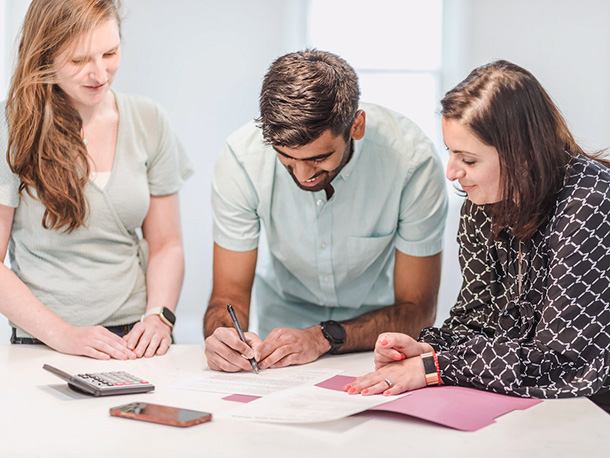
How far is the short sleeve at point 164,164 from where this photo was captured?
84.4 inches

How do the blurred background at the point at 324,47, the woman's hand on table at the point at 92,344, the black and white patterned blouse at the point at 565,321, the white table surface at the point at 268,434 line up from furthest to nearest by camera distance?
the blurred background at the point at 324,47, the woman's hand on table at the point at 92,344, the black and white patterned blouse at the point at 565,321, the white table surface at the point at 268,434

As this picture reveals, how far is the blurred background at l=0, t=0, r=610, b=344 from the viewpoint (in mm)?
3783

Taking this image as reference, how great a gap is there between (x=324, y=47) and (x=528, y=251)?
8.83 ft

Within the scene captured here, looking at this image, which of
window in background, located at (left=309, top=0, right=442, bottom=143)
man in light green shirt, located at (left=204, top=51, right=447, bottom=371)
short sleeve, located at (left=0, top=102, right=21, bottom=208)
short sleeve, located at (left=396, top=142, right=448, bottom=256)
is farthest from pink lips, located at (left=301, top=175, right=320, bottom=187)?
window in background, located at (left=309, top=0, right=442, bottom=143)

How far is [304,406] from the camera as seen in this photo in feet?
4.24

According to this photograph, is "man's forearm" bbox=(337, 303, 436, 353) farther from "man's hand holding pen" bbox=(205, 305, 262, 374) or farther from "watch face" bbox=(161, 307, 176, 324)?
"watch face" bbox=(161, 307, 176, 324)

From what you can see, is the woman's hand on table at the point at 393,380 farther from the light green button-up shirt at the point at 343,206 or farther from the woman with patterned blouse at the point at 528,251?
the light green button-up shirt at the point at 343,206

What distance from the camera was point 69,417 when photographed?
127 cm

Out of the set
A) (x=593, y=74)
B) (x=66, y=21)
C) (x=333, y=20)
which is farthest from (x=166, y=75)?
(x=593, y=74)

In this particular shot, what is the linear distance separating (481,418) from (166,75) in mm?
2970

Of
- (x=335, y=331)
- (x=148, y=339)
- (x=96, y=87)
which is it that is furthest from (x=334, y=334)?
(x=96, y=87)

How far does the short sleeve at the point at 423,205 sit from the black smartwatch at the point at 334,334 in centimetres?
34

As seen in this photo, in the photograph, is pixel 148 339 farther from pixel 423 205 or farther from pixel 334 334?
pixel 423 205

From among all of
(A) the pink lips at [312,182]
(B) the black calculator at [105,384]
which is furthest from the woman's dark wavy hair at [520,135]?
(B) the black calculator at [105,384]
